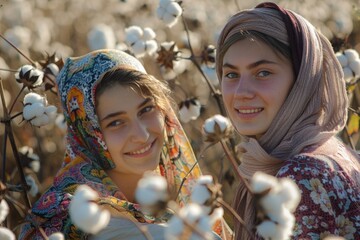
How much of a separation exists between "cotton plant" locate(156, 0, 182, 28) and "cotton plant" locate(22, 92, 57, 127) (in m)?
0.76

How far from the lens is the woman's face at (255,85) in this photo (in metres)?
2.56

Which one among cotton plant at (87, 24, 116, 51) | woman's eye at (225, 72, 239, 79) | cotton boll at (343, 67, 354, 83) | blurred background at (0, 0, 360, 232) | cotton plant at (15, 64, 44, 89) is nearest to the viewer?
woman's eye at (225, 72, 239, 79)

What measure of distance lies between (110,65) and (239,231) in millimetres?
731

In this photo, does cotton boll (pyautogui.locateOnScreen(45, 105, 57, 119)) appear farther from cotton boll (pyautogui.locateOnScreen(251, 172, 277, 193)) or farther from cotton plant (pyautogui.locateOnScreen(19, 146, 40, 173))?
cotton boll (pyautogui.locateOnScreen(251, 172, 277, 193))

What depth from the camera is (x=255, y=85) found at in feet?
8.41

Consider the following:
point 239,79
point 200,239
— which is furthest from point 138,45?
point 200,239

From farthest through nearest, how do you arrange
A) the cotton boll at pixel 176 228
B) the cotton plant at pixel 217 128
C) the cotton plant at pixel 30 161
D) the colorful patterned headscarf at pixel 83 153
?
the cotton plant at pixel 30 161 < the colorful patterned headscarf at pixel 83 153 < the cotton plant at pixel 217 128 < the cotton boll at pixel 176 228

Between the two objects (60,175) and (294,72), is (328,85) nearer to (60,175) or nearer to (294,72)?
(294,72)

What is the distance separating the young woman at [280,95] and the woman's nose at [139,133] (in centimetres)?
34

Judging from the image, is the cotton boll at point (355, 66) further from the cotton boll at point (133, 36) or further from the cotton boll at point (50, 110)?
the cotton boll at point (50, 110)

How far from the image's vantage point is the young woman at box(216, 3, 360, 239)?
255 centimetres

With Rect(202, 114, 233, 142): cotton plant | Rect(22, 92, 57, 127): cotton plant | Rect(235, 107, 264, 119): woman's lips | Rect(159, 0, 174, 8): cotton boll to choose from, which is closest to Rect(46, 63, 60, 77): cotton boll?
Rect(22, 92, 57, 127): cotton plant

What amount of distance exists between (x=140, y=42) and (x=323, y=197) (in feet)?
5.15

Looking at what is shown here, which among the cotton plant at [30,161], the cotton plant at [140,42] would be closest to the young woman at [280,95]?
the cotton plant at [140,42]
